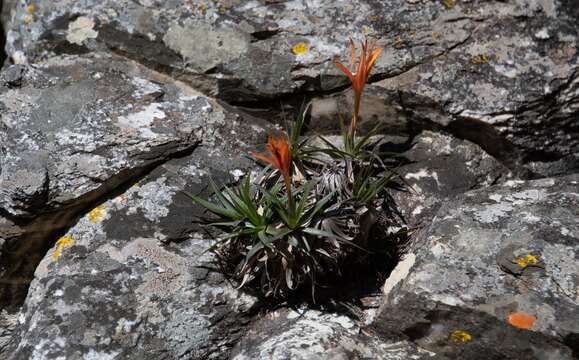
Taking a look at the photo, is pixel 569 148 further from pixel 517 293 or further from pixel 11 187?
pixel 11 187

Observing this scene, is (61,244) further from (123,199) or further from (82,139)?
(82,139)

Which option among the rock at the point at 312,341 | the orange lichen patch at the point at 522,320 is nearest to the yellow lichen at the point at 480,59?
the orange lichen patch at the point at 522,320

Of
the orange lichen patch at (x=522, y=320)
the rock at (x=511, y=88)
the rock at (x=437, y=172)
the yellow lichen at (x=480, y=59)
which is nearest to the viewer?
the orange lichen patch at (x=522, y=320)

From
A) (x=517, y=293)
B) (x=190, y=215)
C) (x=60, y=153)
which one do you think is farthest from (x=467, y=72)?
(x=60, y=153)

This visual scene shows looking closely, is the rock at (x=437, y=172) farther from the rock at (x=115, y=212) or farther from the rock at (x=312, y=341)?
the rock at (x=115, y=212)

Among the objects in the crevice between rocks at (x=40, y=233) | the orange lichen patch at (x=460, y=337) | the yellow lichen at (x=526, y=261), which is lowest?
the crevice between rocks at (x=40, y=233)

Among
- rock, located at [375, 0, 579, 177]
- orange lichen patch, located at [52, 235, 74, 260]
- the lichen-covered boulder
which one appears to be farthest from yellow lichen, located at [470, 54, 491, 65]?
orange lichen patch, located at [52, 235, 74, 260]

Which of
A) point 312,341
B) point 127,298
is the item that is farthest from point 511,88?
point 127,298
